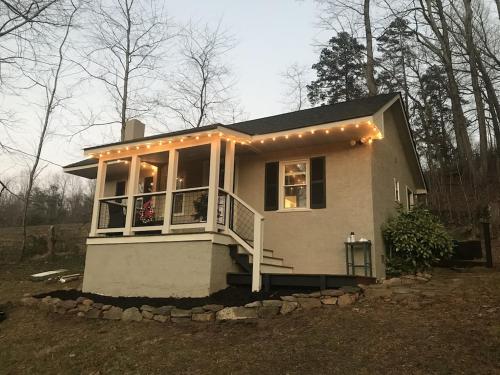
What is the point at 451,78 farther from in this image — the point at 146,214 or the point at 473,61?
the point at 146,214

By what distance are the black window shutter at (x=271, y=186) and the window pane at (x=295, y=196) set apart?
248 millimetres

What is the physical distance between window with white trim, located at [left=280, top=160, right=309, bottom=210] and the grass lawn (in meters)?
3.36

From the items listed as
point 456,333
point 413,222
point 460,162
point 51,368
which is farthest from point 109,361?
point 460,162

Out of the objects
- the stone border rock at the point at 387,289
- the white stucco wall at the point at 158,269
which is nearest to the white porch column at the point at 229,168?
the white stucco wall at the point at 158,269

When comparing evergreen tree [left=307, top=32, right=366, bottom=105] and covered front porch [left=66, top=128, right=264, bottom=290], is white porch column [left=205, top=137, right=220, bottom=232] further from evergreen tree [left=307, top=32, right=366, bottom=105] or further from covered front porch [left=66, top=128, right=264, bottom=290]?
evergreen tree [left=307, top=32, right=366, bottom=105]

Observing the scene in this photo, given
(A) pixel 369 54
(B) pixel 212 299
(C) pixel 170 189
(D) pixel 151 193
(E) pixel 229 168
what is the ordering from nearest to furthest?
(B) pixel 212 299 → (E) pixel 229 168 → (C) pixel 170 189 → (D) pixel 151 193 → (A) pixel 369 54

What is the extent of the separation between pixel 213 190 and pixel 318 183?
8.33 feet

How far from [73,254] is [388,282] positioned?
561 inches

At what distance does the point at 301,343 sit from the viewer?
5465 millimetres

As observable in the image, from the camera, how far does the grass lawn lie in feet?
15.4

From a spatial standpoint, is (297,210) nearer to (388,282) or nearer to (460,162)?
(388,282)

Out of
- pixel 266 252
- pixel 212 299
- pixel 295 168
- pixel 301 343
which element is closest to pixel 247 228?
pixel 266 252

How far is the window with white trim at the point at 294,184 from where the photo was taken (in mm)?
9531

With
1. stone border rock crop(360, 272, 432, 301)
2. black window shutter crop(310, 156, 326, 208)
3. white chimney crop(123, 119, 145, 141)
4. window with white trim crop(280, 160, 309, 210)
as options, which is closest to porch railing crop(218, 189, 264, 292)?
window with white trim crop(280, 160, 309, 210)
